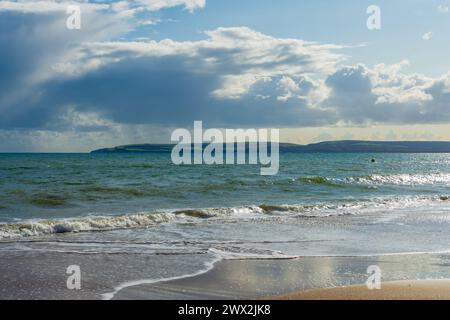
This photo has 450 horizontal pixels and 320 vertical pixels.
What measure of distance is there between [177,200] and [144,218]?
7950mm

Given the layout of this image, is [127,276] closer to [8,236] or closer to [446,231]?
[8,236]

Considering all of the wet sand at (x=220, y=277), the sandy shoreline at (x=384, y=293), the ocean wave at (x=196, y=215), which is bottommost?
the ocean wave at (x=196, y=215)

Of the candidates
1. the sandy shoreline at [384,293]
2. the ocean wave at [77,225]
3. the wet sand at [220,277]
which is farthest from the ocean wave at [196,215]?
the sandy shoreline at [384,293]

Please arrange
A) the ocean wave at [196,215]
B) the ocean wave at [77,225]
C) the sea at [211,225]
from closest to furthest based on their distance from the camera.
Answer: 1. the sea at [211,225]
2. the ocean wave at [77,225]
3. the ocean wave at [196,215]

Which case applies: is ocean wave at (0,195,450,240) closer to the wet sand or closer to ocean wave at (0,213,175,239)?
ocean wave at (0,213,175,239)

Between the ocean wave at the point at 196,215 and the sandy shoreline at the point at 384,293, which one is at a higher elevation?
the sandy shoreline at the point at 384,293

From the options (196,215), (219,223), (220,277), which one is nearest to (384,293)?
(220,277)

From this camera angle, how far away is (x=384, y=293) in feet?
25.9

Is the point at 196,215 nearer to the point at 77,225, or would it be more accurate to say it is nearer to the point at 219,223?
the point at 219,223

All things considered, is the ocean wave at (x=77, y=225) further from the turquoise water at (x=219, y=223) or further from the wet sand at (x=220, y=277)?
the wet sand at (x=220, y=277)

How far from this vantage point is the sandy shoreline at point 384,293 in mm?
7710

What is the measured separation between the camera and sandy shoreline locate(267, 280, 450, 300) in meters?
7.71

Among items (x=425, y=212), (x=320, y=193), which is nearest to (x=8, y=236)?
(x=425, y=212)

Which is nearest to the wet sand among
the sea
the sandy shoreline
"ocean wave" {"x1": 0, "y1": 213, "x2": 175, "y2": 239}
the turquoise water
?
the sandy shoreline
